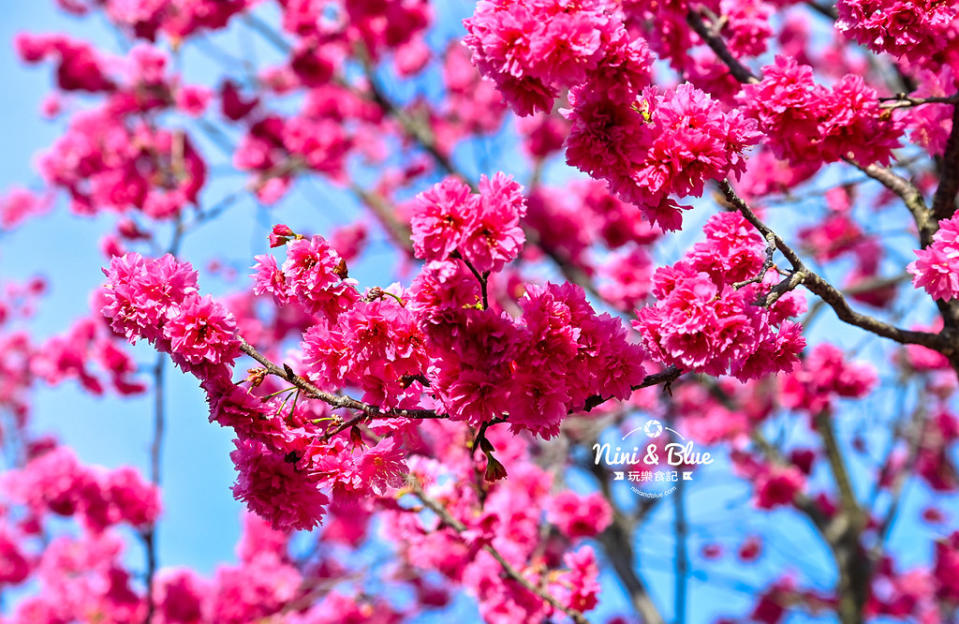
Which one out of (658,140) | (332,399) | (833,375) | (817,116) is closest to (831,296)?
(817,116)

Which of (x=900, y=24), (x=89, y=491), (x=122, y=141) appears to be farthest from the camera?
(x=122, y=141)

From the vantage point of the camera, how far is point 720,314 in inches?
80.2

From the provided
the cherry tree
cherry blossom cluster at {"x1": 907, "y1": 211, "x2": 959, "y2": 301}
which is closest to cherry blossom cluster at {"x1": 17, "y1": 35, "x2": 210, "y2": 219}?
the cherry tree

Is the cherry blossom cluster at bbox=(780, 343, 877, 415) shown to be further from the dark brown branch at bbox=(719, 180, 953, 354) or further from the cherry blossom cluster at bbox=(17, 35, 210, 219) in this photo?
the cherry blossom cluster at bbox=(17, 35, 210, 219)

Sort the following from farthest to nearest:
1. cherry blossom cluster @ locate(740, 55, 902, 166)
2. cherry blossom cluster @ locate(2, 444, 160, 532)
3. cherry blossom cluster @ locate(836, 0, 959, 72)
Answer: cherry blossom cluster @ locate(2, 444, 160, 532) < cherry blossom cluster @ locate(740, 55, 902, 166) < cherry blossom cluster @ locate(836, 0, 959, 72)

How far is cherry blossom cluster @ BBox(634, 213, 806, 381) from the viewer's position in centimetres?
203

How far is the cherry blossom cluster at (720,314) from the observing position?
2.03 m

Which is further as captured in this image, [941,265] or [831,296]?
[831,296]

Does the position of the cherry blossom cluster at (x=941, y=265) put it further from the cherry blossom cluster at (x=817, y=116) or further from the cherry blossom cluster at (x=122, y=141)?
the cherry blossom cluster at (x=122, y=141)

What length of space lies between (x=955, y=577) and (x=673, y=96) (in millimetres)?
7304

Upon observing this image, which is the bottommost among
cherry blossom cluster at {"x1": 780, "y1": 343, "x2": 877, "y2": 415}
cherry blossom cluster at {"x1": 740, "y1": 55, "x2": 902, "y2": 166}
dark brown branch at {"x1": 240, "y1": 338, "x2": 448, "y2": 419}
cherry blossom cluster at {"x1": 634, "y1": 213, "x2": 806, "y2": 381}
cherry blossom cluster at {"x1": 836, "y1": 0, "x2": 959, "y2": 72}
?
dark brown branch at {"x1": 240, "y1": 338, "x2": 448, "y2": 419}

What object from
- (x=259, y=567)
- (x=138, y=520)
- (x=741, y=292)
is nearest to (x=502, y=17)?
(x=741, y=292)

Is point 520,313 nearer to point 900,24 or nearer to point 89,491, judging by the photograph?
point 900,24

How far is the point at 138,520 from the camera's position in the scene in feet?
18.2
